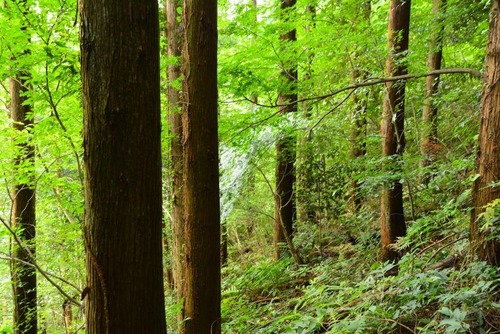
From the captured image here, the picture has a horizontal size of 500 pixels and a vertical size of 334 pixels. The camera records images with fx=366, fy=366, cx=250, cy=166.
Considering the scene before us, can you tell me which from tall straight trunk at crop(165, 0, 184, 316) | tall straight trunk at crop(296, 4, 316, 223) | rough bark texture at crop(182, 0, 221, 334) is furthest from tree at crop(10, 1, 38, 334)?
tall straight trunk at crop(296, 4, 316, 223)

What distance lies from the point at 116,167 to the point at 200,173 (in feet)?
6.66

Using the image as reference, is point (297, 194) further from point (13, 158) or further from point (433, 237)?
point (13, 158)

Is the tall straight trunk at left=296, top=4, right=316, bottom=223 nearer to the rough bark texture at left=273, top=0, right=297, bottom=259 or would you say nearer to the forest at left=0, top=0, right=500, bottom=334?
the forest at left=0, top=0, right=500, bottom=334

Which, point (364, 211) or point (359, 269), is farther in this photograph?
point (364, 211)

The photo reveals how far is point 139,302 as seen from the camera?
1868mm

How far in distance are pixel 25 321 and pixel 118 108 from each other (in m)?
7.37

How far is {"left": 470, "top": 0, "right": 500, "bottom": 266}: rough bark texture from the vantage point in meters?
3.24

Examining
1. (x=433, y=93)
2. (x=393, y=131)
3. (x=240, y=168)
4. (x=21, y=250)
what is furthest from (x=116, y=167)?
(x=21, y=250)

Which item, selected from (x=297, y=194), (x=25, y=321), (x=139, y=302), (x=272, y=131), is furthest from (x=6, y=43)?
(x=297, y=194)

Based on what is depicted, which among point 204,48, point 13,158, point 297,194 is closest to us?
point 204,48

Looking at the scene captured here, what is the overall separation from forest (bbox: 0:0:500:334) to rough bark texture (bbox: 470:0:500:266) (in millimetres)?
18

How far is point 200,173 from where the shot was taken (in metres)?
3.83

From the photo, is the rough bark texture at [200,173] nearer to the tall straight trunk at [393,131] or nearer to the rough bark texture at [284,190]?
the tall straight trunk at [393,131]

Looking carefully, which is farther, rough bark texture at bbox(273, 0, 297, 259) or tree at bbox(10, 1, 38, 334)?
rough bark texture at bbox(273, 0, 297, 259)
